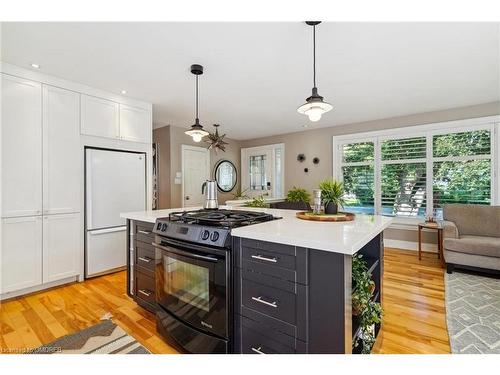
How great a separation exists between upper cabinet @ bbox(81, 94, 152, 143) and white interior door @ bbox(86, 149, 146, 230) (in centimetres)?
25

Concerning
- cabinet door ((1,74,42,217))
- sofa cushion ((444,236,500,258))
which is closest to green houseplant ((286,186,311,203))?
sofa cushion ((444,236,500,258))

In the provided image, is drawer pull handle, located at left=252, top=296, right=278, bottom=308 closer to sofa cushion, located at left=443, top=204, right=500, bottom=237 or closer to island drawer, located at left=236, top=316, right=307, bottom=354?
island drawer, located at left=236, top=316, right=307, bottom=354

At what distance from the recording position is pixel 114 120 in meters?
3.32

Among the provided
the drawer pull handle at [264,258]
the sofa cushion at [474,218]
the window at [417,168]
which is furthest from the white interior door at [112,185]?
the sofa cushion at [474,218]

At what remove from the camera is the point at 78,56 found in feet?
7.72

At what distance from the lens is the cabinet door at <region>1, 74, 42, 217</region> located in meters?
2.46

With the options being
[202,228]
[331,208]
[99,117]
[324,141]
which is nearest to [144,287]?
[202,228]

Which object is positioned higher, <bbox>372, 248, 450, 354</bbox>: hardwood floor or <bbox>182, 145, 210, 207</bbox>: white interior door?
<bbox>182, 145, 210, 207</bbox>: white interior door

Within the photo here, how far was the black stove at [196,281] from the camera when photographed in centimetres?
145

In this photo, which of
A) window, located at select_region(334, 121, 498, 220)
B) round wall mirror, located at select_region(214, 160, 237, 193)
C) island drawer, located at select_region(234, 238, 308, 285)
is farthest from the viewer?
round wall mirror, located at select_region(214, 160, 237, 193)

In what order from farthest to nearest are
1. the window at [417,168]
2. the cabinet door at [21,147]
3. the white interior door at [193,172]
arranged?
1. the white interior door at [193,172]
2. the window at [417,168]
3. the cabinet door at [21,147]

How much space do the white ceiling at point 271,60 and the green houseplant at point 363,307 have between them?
1828 mm

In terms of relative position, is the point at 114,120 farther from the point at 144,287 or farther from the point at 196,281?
the point at 196,281

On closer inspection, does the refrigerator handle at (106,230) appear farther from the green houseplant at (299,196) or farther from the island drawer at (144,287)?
the green houseplant at (299,196)
